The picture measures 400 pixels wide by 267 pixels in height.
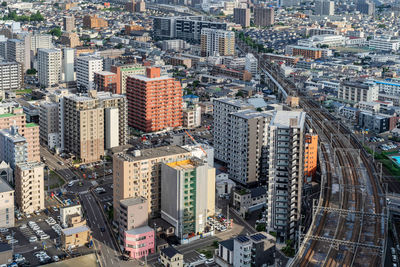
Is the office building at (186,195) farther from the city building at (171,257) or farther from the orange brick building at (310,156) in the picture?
the orange brick building at (310,156)

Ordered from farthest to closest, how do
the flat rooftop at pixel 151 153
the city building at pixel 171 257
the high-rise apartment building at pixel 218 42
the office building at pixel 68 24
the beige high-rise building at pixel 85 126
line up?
1. the office building at pixel 68 24
2. the high-rise apartment building at pixel 218 42
3. the beige high-rise building at pixel 85 126
4. the flat rooftop at pixel 151 153
5. the city building at pixel 171 257

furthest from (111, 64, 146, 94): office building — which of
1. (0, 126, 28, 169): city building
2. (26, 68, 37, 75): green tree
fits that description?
(0, 126, 28, 169): city building

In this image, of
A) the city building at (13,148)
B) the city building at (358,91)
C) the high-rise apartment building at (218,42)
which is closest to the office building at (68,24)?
the high-rise apartment building at (218,42)

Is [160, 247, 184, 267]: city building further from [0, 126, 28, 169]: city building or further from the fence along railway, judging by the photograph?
[0, 126, 28, 169]: city building

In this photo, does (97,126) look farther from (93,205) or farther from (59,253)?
(59,253)

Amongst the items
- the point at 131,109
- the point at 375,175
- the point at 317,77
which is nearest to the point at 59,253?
the point at 375,175

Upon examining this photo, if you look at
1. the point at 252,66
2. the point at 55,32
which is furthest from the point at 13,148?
the point at 55,32
